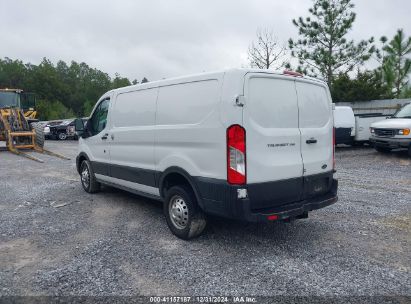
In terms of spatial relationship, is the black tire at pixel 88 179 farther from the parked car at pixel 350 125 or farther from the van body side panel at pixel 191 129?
the parked car at pixel 350 125

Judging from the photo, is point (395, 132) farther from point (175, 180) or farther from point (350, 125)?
point (175, 180)

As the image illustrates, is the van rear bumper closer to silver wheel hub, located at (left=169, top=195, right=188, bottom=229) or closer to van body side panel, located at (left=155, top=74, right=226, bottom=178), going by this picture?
van body side panel, located at (left=155, top=74, right=226, bottom=178)

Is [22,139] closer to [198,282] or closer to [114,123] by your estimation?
[114,123]

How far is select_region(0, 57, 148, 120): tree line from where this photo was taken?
4738cm

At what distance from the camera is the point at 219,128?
384cm

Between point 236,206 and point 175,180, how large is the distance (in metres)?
1.24

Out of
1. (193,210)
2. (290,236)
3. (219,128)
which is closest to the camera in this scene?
(219,128)

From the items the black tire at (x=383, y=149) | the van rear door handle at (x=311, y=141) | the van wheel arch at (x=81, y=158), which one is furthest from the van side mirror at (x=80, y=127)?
the black tire at (x=383, y=149)

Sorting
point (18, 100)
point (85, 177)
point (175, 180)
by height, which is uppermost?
point (18, 100)

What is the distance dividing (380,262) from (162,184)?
9.36 ft

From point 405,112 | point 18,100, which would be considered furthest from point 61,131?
point 405,112

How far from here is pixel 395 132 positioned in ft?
37.6

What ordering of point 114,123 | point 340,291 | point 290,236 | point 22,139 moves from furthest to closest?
point 22,139 → point 114,123 → point 290,236 → point 340,291

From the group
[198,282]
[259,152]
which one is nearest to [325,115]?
[259,152]
